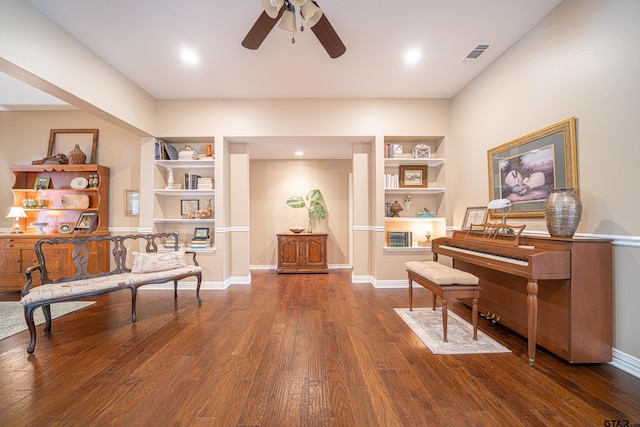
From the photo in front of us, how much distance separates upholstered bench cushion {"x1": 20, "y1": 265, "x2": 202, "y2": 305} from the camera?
93.1 inches

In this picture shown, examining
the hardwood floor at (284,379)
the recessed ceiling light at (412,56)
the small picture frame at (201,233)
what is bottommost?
the hardwood floor at (284,379)

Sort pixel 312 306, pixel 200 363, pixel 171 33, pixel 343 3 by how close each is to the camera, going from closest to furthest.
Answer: pixel 200 363 → pixel 343 3 → pixel 171 33 → pixel 312 306

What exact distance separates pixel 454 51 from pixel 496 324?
9.93 ft

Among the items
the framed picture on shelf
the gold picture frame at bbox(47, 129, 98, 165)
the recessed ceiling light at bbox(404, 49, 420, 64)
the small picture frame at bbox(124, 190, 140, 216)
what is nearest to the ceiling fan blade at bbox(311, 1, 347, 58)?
the recessed ceiling light at bbox(404, 49, 420, 64)

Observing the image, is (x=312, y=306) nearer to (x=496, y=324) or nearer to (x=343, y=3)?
(x=496, y=324)

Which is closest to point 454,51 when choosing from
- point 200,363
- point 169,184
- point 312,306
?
point 312,306

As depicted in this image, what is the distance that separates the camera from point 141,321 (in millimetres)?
2936

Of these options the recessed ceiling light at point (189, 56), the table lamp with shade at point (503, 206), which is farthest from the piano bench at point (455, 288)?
the recessed ceiling light at point (189, 56)

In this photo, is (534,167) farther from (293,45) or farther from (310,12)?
(293,45)

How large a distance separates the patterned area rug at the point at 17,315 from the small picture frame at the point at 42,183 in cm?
181

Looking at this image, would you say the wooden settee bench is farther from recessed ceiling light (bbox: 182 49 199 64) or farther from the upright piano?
the upright piano

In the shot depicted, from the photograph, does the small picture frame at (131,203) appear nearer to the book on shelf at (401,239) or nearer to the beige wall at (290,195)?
the beige wall at (290,195)

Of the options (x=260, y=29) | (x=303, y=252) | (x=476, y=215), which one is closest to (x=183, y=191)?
(x=303, y=252)

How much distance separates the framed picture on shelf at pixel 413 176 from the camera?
451cm
